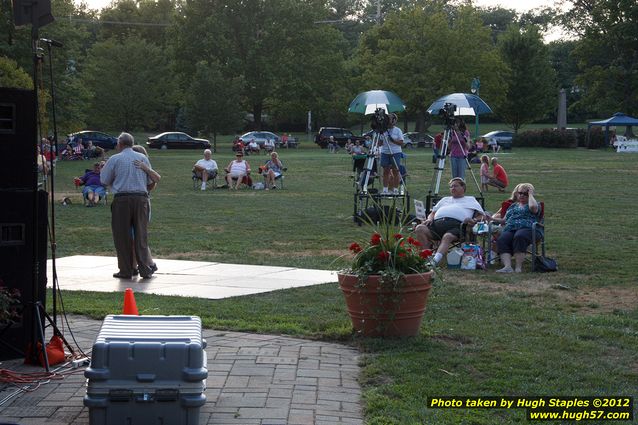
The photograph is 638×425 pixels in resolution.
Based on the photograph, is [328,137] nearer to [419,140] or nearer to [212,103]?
[419,140]

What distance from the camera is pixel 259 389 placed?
6.27 metres

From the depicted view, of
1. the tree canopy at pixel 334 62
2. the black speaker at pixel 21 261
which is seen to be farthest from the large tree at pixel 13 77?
the tree canopy at pixel 334 62

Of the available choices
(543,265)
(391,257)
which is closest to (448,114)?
(543,265)

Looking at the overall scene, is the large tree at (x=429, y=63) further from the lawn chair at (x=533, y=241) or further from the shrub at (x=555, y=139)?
the lawn chair at (x=533, y=241)

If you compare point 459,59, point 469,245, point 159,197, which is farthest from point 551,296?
point 459,59

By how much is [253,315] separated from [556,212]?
12641 mm

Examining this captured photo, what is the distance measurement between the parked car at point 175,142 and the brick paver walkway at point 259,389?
60385mm

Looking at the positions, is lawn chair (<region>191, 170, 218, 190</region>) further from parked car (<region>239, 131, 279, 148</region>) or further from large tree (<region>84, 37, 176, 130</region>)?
large tree (<region>84, 37, 176, 130</region>)

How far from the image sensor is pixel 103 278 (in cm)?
1148

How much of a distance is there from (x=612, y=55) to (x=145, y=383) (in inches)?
3100

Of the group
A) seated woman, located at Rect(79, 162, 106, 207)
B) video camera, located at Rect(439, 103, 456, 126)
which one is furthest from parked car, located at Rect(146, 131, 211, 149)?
video camera, located at Rect(439, 103, 456, 126)

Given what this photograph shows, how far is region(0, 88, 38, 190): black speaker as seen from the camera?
6836 mm

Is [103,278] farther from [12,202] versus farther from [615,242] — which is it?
[615,242]

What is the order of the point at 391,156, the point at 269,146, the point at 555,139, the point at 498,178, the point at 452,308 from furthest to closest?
1. the point at 555,139
2. the point at 269,146
3. the point at 498,178
4. the point at 391,156
5. the point at 452,308
